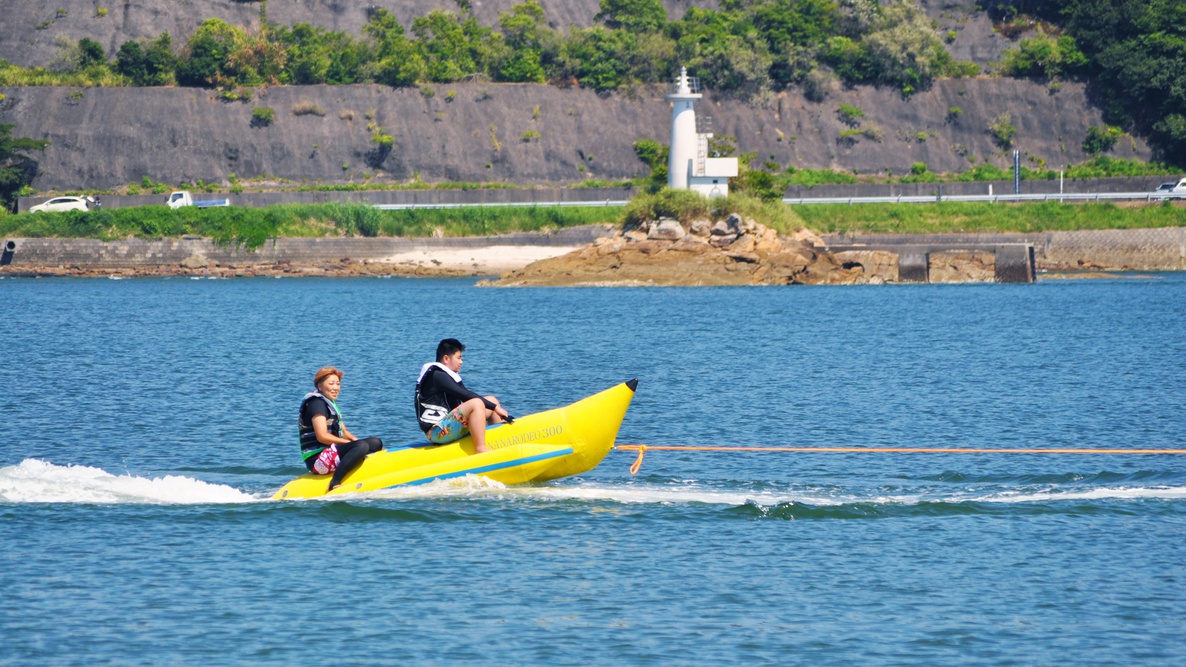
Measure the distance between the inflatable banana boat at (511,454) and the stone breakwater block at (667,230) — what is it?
138 ft

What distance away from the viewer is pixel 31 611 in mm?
11219

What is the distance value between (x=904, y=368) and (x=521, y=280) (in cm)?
3175

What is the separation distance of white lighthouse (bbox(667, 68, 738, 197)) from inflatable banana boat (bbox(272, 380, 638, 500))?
44.4 meters

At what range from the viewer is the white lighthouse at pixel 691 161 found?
59656 mm

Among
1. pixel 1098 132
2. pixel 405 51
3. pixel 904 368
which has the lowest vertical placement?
pixel 904 368

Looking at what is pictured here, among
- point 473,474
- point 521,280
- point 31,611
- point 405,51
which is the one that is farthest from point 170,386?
point 405,51

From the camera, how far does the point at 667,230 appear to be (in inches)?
2245

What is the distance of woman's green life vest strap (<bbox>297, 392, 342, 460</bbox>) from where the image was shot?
14391 mm

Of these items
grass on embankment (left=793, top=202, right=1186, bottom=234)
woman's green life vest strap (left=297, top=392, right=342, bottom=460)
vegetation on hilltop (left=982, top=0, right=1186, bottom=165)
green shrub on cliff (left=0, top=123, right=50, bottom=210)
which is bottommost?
woman's green life vest strap (left=297, top=392, right=342, bottom=460)

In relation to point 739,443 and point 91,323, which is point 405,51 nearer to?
point 91,323

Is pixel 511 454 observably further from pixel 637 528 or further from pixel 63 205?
pixel 63 205

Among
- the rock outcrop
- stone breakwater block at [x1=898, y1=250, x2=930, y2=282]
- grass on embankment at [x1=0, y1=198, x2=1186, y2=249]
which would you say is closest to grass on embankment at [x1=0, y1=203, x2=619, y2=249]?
grass on embankment at [x1=0, y1=198, x2=1186, y2=249]

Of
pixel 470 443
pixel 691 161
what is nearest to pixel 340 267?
pixel 691 161

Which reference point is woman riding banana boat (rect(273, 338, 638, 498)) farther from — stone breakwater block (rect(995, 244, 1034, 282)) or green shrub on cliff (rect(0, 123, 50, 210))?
green shrub on cliff (rect(0, 123, 50, 210))
